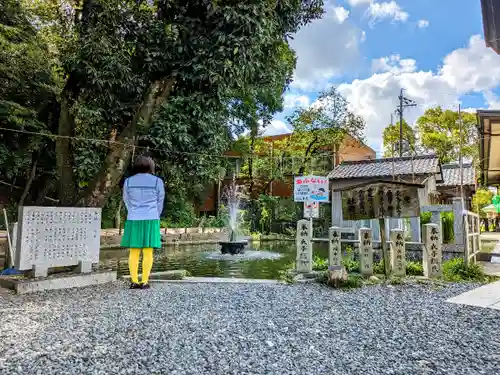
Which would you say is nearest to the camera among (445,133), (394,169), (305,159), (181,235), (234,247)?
(234,247)

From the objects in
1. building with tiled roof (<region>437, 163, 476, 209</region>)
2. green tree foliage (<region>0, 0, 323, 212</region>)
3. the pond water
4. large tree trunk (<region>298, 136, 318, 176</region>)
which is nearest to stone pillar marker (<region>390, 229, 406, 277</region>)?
the pond water

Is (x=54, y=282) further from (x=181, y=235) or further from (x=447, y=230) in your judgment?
(x=181, y=235)

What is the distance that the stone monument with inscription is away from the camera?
564 centimetres

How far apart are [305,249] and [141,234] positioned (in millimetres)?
3246

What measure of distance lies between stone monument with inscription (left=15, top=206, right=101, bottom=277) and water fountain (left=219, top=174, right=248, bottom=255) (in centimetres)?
682

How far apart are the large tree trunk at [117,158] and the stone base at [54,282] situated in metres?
1.28

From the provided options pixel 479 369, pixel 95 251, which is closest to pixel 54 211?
pixel 95 251

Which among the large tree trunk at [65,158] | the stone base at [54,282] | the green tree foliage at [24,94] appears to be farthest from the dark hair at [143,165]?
the green tree foliage at [24,94]

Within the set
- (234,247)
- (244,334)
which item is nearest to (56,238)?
(244,334)

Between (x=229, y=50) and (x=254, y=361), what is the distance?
17.1 feet

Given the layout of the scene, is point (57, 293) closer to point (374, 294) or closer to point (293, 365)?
point (293, 365)

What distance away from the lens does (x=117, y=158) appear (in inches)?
262

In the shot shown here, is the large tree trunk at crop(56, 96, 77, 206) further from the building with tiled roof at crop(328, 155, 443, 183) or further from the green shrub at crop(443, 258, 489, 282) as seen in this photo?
the building with tiled roof at crop(328, 155, 443, 183)

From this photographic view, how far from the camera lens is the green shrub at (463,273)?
672cm
